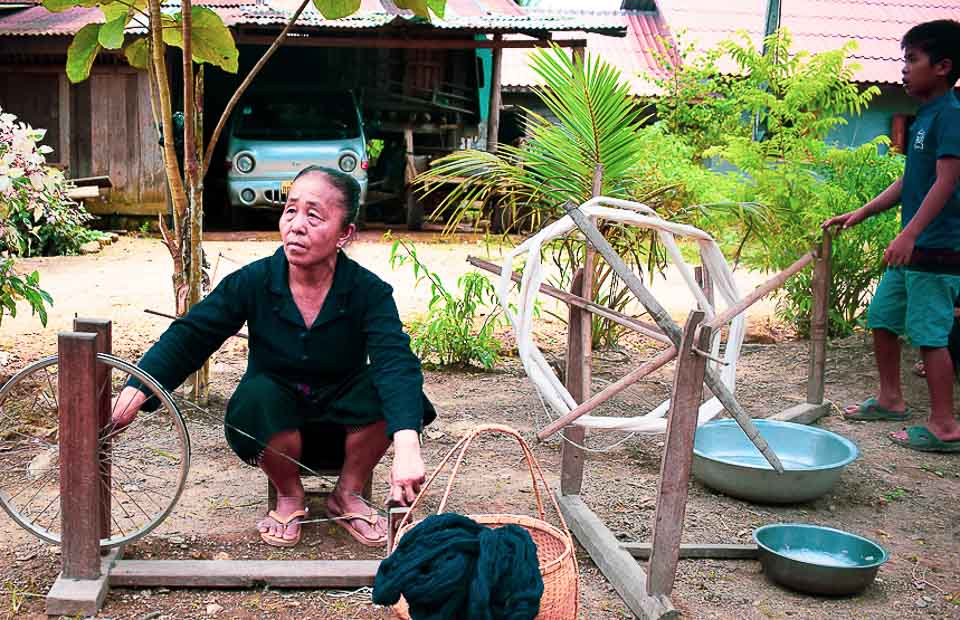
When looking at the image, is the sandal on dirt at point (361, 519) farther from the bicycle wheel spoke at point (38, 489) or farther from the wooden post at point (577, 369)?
the bicycle wheel spoke at point (38, 489)

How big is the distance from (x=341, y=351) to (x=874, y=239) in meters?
4.24

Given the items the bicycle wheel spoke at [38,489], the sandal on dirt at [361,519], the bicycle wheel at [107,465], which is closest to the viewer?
the bicycle wheel at [107,465]

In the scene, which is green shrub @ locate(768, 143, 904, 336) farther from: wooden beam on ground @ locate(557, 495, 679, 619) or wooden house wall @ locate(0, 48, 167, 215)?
wooden house wall @ locate(0, 48, 167, 215)

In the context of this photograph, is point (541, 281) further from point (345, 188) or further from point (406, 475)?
point (406, 475)

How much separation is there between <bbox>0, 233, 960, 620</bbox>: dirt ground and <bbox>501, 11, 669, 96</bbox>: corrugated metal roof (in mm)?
9598

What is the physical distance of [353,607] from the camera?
290cm

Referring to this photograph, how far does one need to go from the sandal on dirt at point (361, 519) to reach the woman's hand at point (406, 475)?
2.11 feet

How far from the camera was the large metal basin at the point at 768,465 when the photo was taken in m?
3.80

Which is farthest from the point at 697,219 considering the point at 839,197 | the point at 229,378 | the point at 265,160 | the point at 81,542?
the point at 265,160

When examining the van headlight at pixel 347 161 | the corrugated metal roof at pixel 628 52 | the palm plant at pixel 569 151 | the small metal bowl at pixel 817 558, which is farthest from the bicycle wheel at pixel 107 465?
the corrugated metal roof at pixel 628 52

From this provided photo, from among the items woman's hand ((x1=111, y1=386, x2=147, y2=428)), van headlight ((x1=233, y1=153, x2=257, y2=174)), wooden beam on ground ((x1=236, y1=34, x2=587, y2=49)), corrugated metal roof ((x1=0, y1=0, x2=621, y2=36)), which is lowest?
woman's hand ((x1=111, y1=386, x2=147, y2=428))

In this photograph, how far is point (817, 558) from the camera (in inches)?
131

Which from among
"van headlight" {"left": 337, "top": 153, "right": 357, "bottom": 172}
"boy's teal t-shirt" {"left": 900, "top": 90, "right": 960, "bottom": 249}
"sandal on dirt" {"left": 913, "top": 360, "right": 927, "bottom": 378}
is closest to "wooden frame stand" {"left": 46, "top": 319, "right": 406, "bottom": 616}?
"boy's teal t-shirt" {"left": 900, "top": 90, "right": 960, "bottom": 249}

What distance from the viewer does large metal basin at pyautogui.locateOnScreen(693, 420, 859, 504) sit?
3.80 meters
